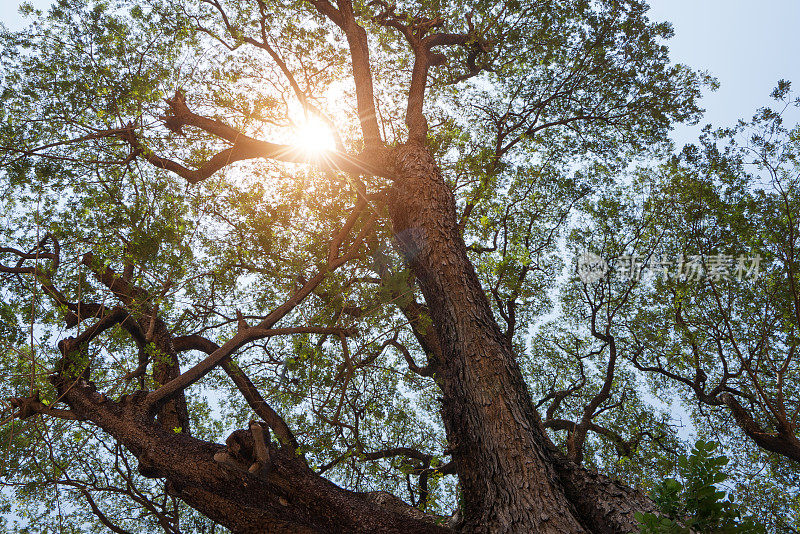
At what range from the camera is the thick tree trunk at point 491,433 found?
3.03 metres

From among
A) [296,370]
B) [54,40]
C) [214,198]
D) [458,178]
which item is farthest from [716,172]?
[54,40]

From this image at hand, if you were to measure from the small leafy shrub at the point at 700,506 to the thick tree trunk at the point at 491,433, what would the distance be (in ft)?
2.28

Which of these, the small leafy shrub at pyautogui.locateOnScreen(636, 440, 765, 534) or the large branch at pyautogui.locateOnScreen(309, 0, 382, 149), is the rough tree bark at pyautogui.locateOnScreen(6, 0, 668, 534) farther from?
the large branch at pyautogui.locateOnScreen(309, 0, 382, 149)

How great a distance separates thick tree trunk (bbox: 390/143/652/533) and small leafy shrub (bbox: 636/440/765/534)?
2.28 ft

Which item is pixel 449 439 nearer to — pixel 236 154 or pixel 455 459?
pixel 455 459

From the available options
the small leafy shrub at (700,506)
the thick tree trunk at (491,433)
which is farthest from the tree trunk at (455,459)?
the small leafy shrub at (700,506)

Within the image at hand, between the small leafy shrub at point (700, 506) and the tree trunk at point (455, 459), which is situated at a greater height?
the tree trunk at point (455, 459)

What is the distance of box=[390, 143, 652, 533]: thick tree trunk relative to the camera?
9.93 ft

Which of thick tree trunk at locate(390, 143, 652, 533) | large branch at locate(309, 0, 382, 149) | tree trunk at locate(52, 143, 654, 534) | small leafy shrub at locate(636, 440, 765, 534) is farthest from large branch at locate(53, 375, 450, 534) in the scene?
large branch at locate(309, 0, 382, 149)

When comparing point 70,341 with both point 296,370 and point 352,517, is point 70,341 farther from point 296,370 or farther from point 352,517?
point 352,517

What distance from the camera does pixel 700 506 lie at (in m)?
2.26

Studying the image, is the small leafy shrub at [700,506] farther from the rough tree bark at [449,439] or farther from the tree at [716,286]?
the tree at [716,286]

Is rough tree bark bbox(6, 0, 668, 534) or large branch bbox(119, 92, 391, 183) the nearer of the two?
rough tree bark bbox(6, 0, 668, 534)

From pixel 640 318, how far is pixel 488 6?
6489mm
